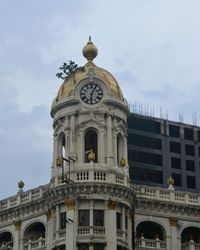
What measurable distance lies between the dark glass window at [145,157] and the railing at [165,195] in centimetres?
4848

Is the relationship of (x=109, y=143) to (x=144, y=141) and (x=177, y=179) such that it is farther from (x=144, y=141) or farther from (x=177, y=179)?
(x=177, y=179)

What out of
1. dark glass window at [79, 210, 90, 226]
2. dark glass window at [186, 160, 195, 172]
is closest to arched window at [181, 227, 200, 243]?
dark glass window at [79, 210, 90, 226]

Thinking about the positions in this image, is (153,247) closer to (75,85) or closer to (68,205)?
(68,205)

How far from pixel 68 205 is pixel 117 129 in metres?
9.32

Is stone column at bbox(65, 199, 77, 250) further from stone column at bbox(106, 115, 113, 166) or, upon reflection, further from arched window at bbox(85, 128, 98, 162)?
arched window at bbox(85, 128, 98, 162)

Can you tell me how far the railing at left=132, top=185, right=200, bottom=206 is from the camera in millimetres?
81250

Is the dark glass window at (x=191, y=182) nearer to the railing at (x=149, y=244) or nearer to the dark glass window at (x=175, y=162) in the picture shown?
the dark glass window at (x=175, y=162)

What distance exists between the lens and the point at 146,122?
450 ft

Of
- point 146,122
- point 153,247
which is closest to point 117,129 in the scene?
point 153,247

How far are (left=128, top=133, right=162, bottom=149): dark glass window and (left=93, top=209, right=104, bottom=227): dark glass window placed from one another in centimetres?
5787

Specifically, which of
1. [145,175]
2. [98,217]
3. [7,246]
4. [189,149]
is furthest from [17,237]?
[189,149]

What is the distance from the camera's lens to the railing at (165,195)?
81250 mm

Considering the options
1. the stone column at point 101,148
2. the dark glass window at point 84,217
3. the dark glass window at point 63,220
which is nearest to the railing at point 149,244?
the dark glass window at point 84,217

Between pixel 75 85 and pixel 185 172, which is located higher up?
pixel 185 172
